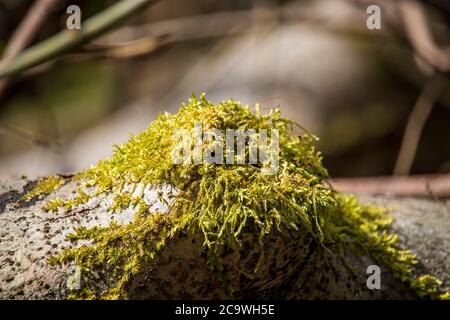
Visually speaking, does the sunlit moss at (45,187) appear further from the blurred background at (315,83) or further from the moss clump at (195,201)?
the blurred background at (315,83)

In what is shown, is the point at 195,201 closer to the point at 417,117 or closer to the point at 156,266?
the point at 156,266

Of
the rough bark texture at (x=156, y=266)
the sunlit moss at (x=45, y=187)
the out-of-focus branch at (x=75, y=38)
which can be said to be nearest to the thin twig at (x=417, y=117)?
the out-of-focus branch at (x=75, y=38)

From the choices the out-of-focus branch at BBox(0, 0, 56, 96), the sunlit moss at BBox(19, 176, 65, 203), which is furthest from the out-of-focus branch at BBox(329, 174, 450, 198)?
the out-of-focus branch at BBox(0, 0, 56, 96)

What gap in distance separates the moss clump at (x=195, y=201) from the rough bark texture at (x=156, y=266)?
0.07ft

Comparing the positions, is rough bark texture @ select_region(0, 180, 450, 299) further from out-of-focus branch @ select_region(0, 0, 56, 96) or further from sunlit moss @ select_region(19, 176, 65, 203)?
out-of-focus branch @ select_region(0, 0, 56, 96)

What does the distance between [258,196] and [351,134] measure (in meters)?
2.75

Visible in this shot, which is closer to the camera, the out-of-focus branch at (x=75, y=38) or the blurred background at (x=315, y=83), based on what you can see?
the out-of-focus branch at (x=75, y=38)

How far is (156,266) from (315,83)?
9.23 feet

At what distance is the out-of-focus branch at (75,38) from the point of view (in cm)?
182

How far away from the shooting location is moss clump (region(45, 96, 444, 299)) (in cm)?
110

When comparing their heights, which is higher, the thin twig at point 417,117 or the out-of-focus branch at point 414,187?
the thin twig at point 417,117

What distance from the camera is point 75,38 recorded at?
1847 mm

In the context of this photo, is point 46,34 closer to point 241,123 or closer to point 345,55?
point 345,55

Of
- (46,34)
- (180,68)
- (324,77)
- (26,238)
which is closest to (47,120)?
(46,34)
